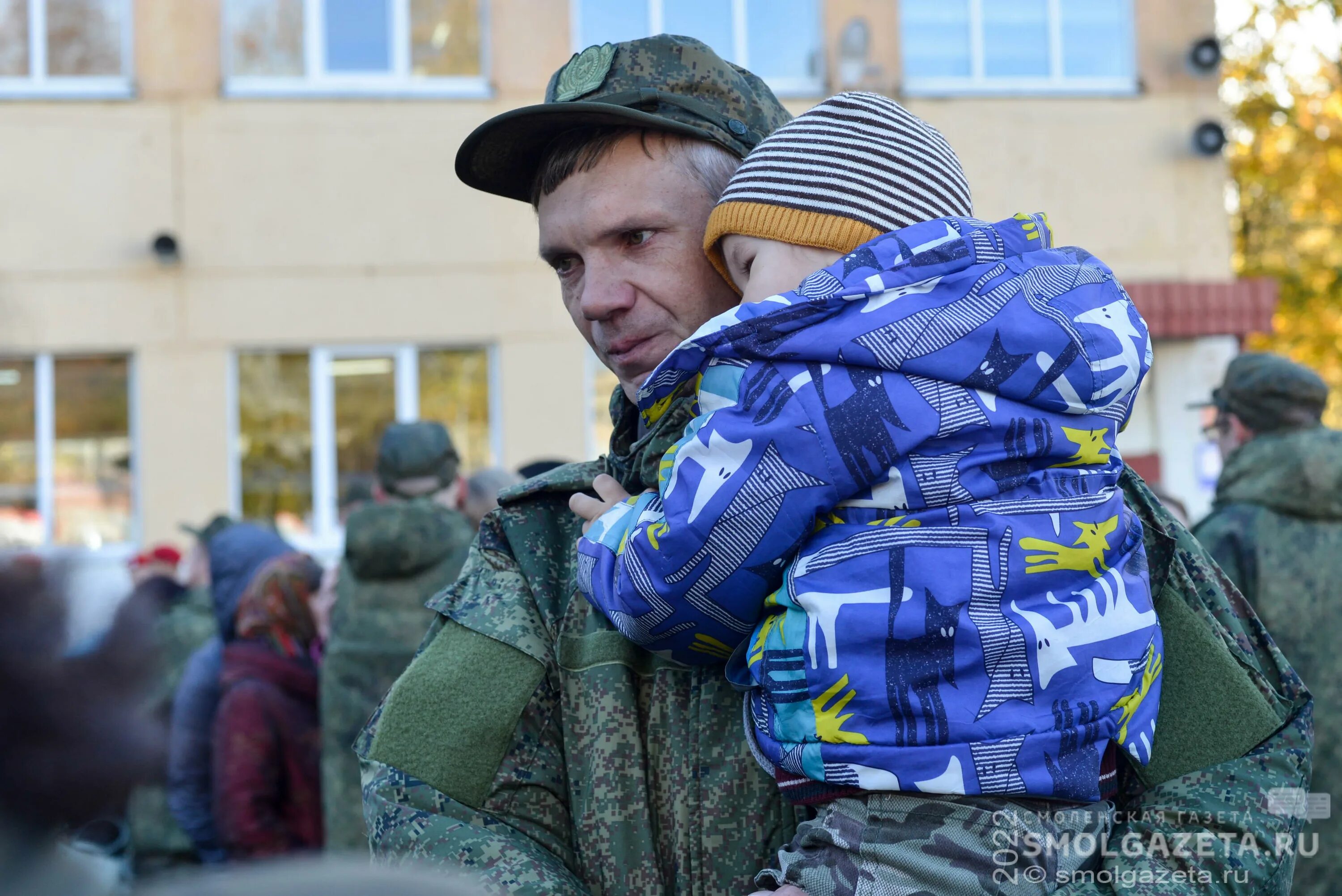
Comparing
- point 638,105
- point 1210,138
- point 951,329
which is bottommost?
point 951,329

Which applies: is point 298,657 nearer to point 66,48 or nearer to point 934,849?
point 934,849

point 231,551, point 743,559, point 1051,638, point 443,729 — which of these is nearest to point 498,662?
point 443,729

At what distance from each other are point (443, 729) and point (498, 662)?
98 millimetres

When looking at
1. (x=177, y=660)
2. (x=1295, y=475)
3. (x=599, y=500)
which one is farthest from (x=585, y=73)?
(x=177, y=660)

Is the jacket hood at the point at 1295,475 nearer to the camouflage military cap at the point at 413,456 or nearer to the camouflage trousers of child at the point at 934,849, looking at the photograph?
the camouflage military cap at the point at 413,456

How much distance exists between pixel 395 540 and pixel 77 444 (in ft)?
21.0

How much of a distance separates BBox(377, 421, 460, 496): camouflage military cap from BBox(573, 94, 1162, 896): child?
390 centimetres

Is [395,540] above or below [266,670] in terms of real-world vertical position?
above

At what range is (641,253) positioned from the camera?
6.34 ft

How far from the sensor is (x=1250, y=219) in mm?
16344

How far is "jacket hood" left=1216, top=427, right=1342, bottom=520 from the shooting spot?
485 centimetres

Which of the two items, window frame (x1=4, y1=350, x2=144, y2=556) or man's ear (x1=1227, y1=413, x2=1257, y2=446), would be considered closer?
man's ear (x1=1227, y1=413, x2=1257, y2=446)

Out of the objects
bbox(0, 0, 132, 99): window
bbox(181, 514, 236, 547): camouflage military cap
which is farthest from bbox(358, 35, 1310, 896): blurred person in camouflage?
bbox(0, 0, 132, 99): window

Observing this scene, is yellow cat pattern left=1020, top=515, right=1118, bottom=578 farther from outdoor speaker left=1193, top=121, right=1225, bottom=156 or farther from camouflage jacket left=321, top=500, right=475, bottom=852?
outdoor speaker left=1193, top=121, right=1225, bottom=156
